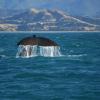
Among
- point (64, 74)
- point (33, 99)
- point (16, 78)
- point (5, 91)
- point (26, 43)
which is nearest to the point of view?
point (33, 99)

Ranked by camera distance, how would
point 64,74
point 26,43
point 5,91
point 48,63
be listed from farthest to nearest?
point 48,63 → point 26,43 → point 64,74 → point 5,91

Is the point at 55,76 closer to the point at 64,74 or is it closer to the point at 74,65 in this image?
the point at 64,74

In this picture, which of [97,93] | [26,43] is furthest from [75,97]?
[26,43]

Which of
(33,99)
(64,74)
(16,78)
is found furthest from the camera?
(64,74)

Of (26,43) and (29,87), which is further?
(26,43)

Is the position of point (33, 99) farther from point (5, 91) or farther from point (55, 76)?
point (55, 76)

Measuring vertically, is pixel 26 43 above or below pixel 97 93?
above

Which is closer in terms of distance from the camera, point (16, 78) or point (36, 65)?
point (16, 78)

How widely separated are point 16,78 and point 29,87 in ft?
26.4

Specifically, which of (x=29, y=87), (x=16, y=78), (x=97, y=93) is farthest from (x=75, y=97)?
(x=16, y=78)

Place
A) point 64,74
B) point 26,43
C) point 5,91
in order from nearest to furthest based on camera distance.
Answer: point 5,91, point 64,74, point 26,43

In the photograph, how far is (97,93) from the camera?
51062 millimetres

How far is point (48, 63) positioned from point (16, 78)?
1912 cm

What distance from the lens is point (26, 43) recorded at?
75.4m
